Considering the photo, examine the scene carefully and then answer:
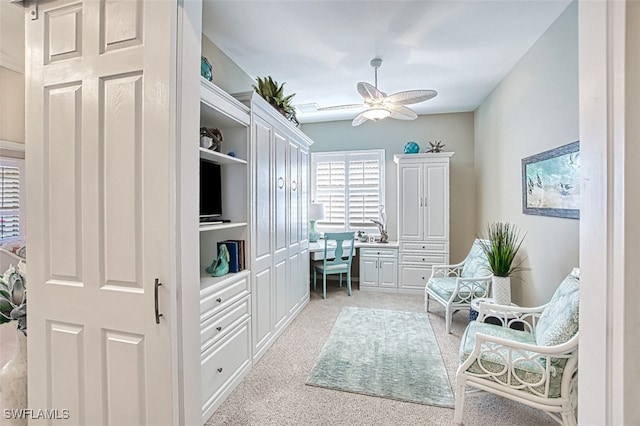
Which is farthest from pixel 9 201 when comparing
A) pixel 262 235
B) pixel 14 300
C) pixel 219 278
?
pixel 262 235

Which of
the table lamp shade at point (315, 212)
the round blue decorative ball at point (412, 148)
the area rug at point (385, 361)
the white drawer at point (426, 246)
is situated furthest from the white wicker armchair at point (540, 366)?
the table lamp shade at point (315, 212)

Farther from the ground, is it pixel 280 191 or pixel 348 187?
pixel 348 187

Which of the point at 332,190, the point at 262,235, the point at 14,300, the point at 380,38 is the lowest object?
the point at 14,300

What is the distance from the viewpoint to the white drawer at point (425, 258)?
178 inches

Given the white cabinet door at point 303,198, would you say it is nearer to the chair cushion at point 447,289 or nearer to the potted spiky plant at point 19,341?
the chair cushion at point 447,289

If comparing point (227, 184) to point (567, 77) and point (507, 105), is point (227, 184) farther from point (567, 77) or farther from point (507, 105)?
point (507, 105)

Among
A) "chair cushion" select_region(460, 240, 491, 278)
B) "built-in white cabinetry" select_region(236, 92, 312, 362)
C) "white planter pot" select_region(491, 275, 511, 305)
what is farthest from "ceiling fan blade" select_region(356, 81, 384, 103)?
"chair cushion" select_region(460, 240, 491, 278)

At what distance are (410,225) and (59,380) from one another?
426cm

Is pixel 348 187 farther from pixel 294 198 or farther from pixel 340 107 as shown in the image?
pixel 294 198

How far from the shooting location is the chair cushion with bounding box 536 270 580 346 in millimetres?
1682

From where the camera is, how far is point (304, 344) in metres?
2.92

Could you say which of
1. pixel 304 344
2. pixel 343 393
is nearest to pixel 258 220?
pixel 304 344

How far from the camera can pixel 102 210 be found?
121cm

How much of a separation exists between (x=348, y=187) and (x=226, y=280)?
142 inches
